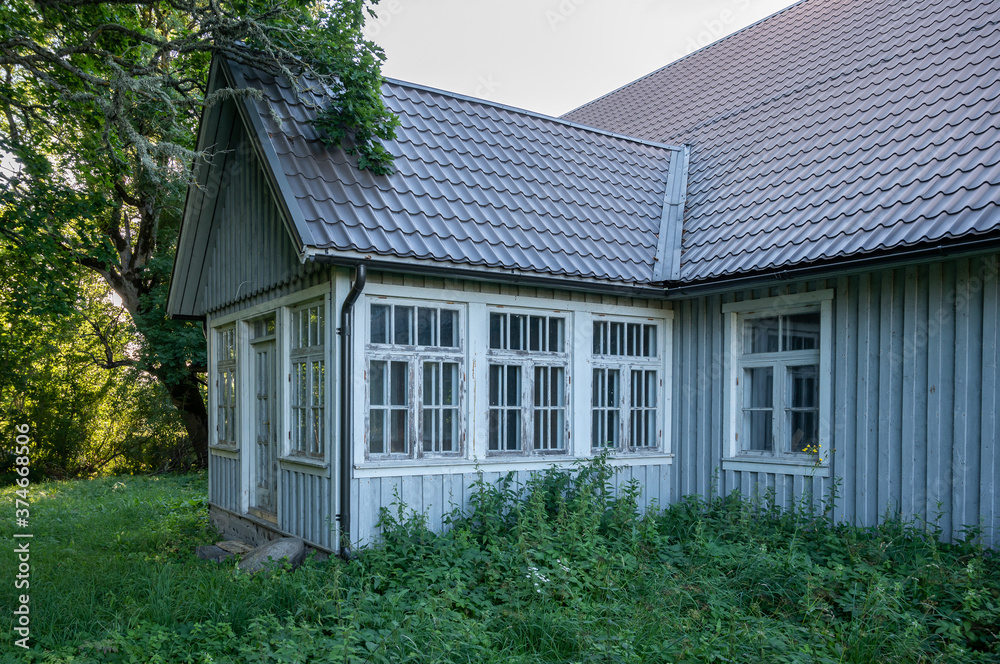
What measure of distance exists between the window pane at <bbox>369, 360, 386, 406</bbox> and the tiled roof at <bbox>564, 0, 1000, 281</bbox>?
379 centimetres

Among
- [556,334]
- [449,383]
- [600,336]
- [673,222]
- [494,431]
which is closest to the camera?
[449,383]

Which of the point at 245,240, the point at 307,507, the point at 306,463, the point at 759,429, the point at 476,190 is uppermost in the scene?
the point at 476,190

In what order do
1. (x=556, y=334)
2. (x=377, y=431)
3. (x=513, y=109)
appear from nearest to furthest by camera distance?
(x=377, y=431), (x=556, y=334), (x=513, y=109)

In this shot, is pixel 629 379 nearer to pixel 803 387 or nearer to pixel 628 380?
pixel 628 380

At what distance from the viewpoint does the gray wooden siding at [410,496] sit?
6.92m

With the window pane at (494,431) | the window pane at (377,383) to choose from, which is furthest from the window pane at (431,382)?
the window pane at (494,431)

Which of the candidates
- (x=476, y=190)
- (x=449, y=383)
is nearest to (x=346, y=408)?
(x=449, y=383)

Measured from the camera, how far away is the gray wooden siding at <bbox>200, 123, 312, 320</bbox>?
26.9 feet

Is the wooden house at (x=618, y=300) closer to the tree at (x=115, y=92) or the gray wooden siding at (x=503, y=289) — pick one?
the gray wooden siding at (x=503, y=289)

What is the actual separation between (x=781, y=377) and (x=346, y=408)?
4.82 m

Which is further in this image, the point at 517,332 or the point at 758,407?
the point at 758,407

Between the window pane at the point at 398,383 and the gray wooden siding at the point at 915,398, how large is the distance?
4.12m

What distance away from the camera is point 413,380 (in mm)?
7348

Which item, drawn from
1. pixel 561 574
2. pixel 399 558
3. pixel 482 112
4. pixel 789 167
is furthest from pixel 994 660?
pixel 482 112
